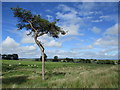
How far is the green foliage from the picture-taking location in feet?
39.1

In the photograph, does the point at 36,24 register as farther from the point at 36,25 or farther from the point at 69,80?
the point at 69,80

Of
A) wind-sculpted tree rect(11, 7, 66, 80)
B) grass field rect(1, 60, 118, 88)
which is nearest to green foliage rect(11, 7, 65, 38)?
wind-sculpted tree rect(11, 7, 66, 80)

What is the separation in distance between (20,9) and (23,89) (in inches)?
318

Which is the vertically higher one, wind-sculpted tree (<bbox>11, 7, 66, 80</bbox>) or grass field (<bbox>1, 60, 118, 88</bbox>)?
wind-sculpted tree (<bbox>11, 7, 66, 80</bbox>)

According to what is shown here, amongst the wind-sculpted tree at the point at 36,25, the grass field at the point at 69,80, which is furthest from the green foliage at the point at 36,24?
the grass field at the point at 69,80

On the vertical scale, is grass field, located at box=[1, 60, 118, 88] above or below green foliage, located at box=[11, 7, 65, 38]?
below

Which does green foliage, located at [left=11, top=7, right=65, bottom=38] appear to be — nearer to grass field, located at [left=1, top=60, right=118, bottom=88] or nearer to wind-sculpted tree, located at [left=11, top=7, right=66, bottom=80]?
wind-sculpted tree, located at [left=11, top=7, right=66, bottom=80]

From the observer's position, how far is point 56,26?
502 inches

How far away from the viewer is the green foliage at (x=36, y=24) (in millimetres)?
11922

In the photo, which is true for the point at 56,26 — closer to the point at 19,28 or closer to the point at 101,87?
the point at 19,28

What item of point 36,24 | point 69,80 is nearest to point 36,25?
point 36,24

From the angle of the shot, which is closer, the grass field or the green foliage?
the grass field

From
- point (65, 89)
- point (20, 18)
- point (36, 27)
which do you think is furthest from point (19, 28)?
point (65, 89)

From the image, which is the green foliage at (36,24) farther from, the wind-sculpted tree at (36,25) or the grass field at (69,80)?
the grass field at (69,80)
